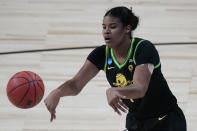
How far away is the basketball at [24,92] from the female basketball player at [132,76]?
0.97 ft

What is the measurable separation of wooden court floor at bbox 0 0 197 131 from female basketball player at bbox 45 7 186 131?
5.15ft

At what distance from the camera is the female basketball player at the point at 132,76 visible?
112 inches

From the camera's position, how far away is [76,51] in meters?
6.20

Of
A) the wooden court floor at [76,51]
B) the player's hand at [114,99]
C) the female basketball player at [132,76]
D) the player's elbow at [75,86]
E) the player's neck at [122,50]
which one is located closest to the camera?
the player's hand at [114,99]

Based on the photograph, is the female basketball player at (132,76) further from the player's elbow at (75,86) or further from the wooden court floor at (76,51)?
the wooden court floor at (76,51)

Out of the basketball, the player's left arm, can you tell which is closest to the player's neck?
the player's left arm

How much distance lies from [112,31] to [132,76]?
0.33m

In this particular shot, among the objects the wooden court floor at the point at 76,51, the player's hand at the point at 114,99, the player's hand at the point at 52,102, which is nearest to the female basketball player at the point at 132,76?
the player's hand at the point at 52,102

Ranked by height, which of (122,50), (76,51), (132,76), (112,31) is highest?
(112,31)

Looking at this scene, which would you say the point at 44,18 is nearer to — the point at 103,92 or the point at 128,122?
the point at 103,92

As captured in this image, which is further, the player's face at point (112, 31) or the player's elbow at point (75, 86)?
the player's elbow at point (75, 86)

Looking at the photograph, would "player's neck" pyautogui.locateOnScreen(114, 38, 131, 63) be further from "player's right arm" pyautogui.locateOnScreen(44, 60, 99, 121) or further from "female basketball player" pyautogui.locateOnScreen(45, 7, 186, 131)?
"player's right arm" pyautogui.locateOnScreen(44, 60, 99, 121)

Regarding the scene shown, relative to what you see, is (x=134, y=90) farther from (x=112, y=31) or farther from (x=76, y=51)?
(x=76, y=51)

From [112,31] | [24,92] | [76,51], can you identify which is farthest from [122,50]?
[76,51]
